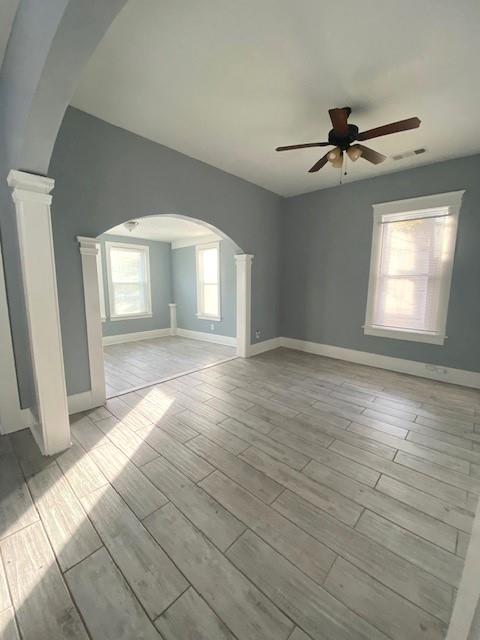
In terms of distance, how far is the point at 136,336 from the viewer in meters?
6.16

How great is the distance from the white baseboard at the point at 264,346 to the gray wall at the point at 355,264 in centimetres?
25

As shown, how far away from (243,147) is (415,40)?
5.81 ft

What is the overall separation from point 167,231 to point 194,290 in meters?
1.45

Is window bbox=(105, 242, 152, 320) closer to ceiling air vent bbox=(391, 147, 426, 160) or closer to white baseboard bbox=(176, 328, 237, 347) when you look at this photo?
white baseboard bbox=(176, 328, 237, 347)

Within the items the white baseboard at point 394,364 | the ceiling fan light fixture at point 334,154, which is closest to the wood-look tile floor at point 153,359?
the white baseboard at point 394,364

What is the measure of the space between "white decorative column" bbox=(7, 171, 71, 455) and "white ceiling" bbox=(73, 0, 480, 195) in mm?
1045

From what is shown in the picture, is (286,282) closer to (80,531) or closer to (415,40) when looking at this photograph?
(415,40)

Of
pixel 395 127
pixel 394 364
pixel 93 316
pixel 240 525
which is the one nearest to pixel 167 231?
pixel 93 316

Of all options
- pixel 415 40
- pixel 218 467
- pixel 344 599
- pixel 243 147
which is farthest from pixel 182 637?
pixel 243 147

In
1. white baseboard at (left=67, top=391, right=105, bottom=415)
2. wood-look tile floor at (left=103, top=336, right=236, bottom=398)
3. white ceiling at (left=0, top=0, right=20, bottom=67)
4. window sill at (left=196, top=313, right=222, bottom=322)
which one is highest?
white ceiling at (left=0, top=0, right=20, bottom=67)

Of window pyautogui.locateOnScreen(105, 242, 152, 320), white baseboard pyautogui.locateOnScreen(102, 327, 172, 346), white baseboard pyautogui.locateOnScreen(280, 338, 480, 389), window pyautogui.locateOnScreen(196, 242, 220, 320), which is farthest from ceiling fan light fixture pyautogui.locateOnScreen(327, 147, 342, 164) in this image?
white baseboard pyautogui.locateOnScreen(102, 327, 172, 346)

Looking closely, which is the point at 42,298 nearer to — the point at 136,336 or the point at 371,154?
the point at 371,154

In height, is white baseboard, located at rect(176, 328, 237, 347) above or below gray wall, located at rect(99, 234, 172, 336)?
below

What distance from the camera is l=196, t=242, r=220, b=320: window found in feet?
18.6
